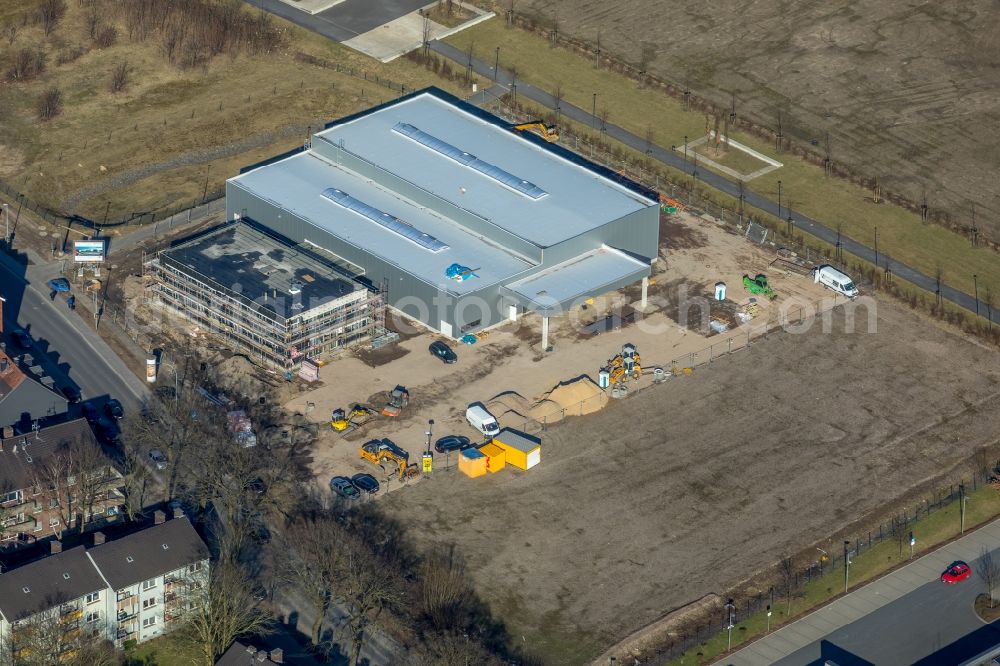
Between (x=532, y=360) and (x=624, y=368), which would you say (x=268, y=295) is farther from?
(x=624, y=368)

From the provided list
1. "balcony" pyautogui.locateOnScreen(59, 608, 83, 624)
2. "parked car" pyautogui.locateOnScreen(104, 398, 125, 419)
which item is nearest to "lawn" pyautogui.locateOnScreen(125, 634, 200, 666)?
"balcony" pyautogui.locateOnScreen(59, 608, 83, 624)

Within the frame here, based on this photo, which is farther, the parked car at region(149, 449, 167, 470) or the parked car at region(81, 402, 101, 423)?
the parked car at region(81, 402, 101, 423)

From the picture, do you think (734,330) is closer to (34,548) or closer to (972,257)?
(972,257)

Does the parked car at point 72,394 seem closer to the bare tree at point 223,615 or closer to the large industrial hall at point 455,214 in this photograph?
the large industrial hall at point 455,214

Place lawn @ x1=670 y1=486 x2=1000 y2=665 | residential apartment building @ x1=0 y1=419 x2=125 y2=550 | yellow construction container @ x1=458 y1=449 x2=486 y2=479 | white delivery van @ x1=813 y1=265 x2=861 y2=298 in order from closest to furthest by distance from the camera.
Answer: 1. lawn @ x1=670 y1=486 x2=1000 y2=665
2. residential apartment building @ x1=0 y1=419 x2=125 y2=550
3. yellow construction container @ x1=458 y1=449 x2=486 y2=479
4. white delivery van @ x1=813 y1=265 x2=861 y2=298

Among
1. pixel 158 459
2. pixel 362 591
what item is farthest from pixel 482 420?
pixel 362 591

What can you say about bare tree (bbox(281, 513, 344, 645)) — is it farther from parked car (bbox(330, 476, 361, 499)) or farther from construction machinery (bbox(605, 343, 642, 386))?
construction machinery (bbox(605, 343, 642, 386))

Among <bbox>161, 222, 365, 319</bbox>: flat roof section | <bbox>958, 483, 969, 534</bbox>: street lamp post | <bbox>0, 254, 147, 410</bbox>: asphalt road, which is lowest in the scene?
<bbox>0, 254, 147, 410</bbox>: asphalt road

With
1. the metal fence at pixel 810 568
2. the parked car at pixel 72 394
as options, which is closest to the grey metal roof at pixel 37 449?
the parked car at pixel 72 394
